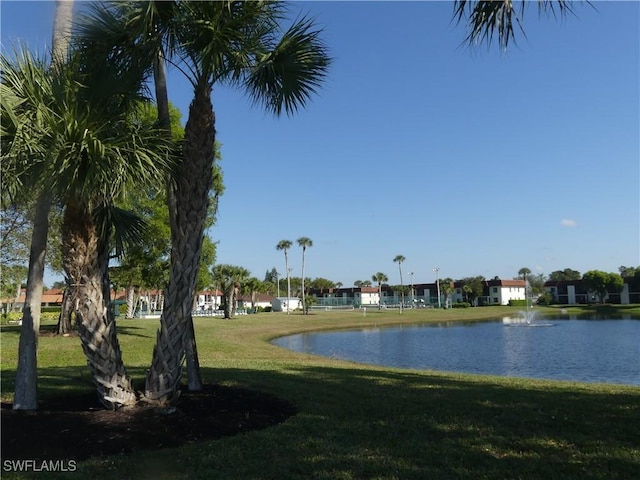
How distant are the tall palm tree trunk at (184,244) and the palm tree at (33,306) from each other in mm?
1595

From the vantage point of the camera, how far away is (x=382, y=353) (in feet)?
82.3

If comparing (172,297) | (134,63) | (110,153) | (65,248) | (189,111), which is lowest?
(172,297)

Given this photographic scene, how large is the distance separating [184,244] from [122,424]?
95.6 inches

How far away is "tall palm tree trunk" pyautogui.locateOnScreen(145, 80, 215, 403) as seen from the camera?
7.01 metres

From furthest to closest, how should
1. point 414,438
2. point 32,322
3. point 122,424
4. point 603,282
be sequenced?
point 603,282, point 32,322, point 122,424, point 414,438

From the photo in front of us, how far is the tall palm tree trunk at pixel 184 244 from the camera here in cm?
701

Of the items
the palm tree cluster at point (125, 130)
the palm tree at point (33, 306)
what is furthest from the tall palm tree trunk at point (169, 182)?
the palm tree at point (33, 306)

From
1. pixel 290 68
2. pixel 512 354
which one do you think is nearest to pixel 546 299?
pixel 512 354

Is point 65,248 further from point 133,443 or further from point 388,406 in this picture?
point 388,406

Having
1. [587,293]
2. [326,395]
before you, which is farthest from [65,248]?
[587,293]

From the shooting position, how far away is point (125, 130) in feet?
21.6

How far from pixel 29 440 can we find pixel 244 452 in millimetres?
2424

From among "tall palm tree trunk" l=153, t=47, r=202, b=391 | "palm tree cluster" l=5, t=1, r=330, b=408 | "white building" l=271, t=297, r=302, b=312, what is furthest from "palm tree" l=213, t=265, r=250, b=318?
"palm tree cluster" l=5, t=1, r=330, b=408

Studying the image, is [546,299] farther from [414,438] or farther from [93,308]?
[93,308]
